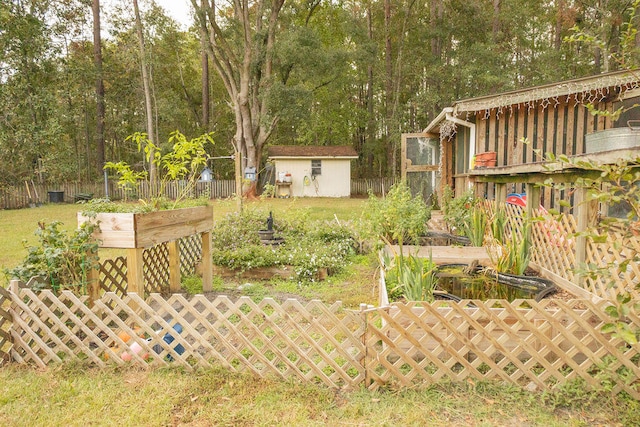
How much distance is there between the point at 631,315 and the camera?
2.65 meters

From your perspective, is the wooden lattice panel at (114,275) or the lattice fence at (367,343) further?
the wooden lattice panel at (114,275)

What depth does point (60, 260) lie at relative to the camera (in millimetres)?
3410

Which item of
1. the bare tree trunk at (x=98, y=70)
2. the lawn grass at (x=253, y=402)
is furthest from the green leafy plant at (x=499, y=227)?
the bare tree trunk at (x=98, y=70)

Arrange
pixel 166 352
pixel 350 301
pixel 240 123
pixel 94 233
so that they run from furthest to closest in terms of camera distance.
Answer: pixel 240 123 → pixel 350 301 → pixel 94 233 → pixel 166 352

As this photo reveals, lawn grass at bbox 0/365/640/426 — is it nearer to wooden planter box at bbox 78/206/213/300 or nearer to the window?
wooden planter box at bbox 78/206/213/300

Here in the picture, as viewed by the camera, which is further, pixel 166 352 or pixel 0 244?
pixel 0 244

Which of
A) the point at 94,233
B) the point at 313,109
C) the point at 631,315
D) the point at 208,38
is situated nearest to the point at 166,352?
the point at 94,233

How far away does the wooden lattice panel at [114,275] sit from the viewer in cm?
415

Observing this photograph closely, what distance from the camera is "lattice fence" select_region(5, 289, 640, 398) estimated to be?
2.73 metres

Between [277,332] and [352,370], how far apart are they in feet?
2.42

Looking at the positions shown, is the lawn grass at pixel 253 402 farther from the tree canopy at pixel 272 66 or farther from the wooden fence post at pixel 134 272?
the tree canopy at pixel 272 66

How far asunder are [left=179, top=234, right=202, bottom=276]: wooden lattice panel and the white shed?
48.2 ft

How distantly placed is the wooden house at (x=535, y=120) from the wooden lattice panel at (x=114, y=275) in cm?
513

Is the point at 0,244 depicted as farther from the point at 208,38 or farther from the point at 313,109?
the point at 313,109
